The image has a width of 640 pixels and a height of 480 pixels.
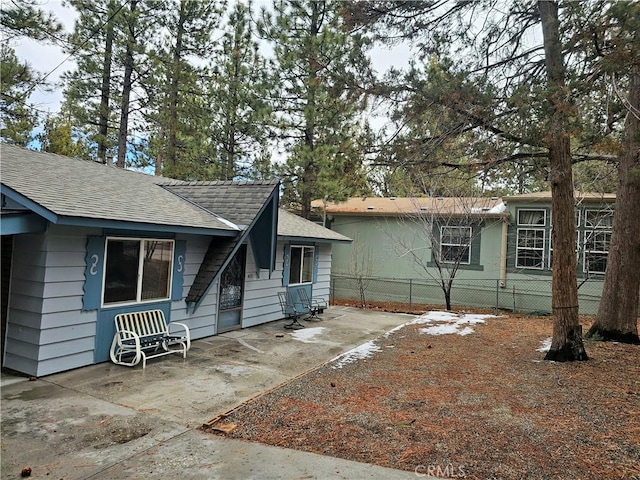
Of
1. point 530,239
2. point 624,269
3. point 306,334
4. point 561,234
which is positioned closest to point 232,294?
point 306,334

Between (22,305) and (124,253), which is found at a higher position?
(124,253)

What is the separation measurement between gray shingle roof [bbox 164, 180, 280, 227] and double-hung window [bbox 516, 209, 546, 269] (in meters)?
9.73

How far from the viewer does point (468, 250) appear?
48.6 feet

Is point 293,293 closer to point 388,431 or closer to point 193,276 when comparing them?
point 193,276

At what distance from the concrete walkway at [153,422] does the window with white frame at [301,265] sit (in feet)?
12.7

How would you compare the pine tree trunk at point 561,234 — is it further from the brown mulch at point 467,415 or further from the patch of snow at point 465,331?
the patch of snow at point 465,331

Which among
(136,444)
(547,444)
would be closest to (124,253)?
(136,444)

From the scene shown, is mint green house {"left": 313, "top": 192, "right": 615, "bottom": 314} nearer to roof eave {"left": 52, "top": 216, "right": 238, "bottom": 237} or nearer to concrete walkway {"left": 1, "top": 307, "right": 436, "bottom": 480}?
roof eave {"left": 52, "top": 216, "right": 238, "bottom": 237}

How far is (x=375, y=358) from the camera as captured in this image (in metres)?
6.96

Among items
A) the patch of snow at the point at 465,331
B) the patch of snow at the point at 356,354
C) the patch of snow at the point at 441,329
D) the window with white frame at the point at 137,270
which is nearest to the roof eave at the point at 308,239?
the window with white frame at the point at 137,270

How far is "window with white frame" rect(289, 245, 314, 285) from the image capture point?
35.3ft

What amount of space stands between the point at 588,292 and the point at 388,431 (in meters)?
12.3

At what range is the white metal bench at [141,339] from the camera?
5.98 m

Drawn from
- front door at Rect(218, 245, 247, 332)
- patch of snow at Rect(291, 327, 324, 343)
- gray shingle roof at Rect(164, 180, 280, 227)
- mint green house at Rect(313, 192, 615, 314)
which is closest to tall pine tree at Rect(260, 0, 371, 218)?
mint green house at Rect(313, 192, 615, 314)
